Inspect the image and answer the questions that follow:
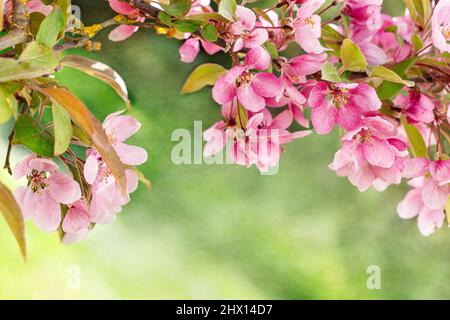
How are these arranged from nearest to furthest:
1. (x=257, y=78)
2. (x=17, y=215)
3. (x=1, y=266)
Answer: (x=17, y=215)
(x=257, y=78)
(x=1, y=266)

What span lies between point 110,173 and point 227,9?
0.65ft

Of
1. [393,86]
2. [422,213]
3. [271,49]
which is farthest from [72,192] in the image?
[422,213]

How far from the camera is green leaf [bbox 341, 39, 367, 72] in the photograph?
646 mm

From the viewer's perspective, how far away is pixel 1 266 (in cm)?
115

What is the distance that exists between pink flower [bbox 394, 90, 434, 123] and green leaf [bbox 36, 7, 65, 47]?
16.6 inches

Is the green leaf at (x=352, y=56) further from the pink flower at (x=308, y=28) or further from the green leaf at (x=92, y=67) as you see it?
the green leaf at (x=92, y=67)

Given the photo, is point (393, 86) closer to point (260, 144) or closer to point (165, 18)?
point (260, 144)

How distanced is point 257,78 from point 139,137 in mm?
548

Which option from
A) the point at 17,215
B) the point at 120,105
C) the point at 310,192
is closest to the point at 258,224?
the point at 310,192

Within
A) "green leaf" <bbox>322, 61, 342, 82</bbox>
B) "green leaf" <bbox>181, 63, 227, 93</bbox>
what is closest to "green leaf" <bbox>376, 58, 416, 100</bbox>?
"green leaf" <bbox>322, 61, 342, 82</bbox>

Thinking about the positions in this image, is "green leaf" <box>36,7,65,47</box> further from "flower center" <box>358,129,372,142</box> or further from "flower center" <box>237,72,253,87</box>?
"flower center" <box>358,129,372,142</box>

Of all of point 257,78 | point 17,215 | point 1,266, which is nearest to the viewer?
point 17,215
